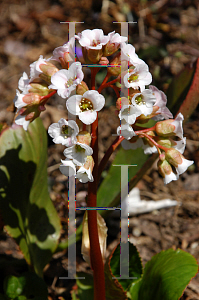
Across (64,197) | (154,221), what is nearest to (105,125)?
(64,197)

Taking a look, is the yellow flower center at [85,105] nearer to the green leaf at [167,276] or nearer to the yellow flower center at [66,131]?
the yellow flower center at [66,131]

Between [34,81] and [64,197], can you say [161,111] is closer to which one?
[34,81]

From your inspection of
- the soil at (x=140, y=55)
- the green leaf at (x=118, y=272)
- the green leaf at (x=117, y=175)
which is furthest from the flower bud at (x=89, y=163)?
the soil at (x=140, y=55)

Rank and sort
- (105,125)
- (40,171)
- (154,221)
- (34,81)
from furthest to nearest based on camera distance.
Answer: (105,125) → (154,221) → (40,171) → (34,81)

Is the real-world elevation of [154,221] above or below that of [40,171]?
below

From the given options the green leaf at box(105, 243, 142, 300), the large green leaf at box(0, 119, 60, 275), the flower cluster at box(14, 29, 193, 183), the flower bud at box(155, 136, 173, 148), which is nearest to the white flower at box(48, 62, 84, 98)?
the flower cluster at box(14, 29, 193, 183)
